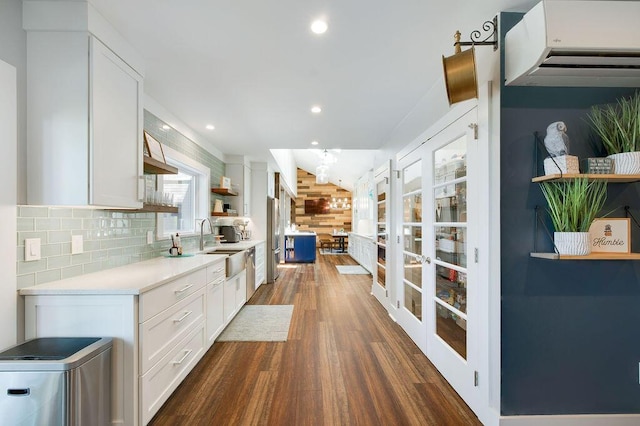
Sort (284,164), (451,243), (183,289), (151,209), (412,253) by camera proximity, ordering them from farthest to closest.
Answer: (284,164), (412,253), (151,209), (451,243), (183,289)

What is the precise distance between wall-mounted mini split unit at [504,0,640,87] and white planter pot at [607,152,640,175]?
439mm

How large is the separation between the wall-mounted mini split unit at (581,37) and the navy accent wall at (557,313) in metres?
0.23

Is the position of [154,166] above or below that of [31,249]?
above

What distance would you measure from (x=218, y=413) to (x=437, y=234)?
2075mm

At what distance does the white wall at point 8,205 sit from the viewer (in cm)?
150

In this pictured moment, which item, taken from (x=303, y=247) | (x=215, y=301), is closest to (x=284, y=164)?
(x=303, y=247)

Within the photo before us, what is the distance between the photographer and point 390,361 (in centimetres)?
267

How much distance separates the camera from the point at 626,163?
5.04 feet

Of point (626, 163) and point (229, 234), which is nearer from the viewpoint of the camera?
point (626, 163)

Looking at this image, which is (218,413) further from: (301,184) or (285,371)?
(301,184)

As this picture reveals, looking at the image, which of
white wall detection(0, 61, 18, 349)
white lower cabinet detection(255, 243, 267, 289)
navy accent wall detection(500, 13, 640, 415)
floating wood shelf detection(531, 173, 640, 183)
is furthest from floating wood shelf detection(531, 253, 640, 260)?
white lower cabinet detection(255, 243, 267, 289)

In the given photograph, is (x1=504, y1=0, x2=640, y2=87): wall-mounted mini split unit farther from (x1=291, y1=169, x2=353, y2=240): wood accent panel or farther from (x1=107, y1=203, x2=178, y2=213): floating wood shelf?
Result: (x1=291, y1=169, x2=353, y2=240): wood accent panel

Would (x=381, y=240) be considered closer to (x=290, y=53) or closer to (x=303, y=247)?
(x=290, y=53)

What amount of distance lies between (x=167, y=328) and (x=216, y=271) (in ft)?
3.33
